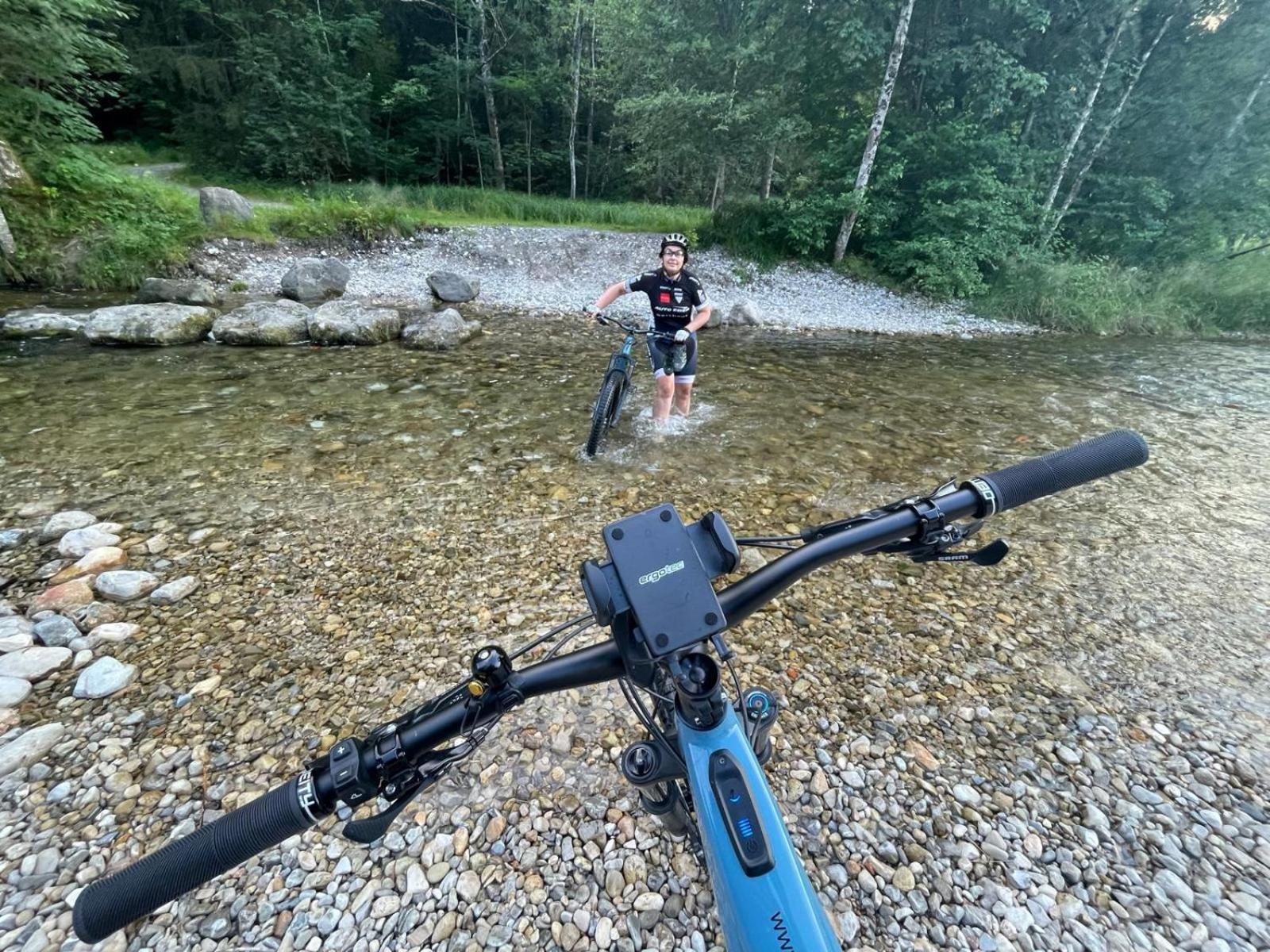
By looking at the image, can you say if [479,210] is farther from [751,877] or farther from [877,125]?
[751,877]

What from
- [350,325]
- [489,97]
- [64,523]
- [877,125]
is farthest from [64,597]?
[489,97]

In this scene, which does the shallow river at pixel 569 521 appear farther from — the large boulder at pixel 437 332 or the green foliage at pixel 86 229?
the green foliage at pixel 86 229

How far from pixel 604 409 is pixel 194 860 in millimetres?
5080

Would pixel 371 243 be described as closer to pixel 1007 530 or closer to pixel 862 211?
pixel 862 211

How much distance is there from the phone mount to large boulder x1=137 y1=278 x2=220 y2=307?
14003 millimetres

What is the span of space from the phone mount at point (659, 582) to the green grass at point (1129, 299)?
58.7 feet

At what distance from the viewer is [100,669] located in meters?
3.06

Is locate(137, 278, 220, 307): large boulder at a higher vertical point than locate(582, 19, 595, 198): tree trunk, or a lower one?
lower

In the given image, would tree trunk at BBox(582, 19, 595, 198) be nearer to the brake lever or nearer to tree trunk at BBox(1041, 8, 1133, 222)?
tree trunk at BBox(1041, 8, 1133, 222)

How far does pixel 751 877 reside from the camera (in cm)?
102

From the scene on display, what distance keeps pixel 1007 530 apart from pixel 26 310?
15.2 meters

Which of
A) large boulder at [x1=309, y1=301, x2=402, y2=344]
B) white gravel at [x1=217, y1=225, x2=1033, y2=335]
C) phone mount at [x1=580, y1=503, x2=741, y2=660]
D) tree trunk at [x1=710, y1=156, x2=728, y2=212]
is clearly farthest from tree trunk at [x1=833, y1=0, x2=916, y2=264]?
phone mount at [x1=580, y1=503, x2=741, y2=660]

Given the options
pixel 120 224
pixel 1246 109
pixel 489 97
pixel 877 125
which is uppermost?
pixel 1246 109

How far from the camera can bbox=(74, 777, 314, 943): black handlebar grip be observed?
1.04 metres
